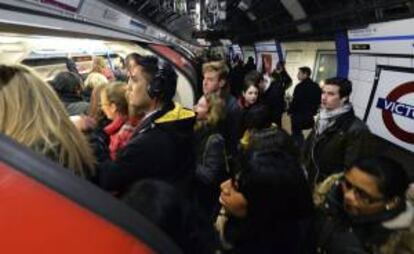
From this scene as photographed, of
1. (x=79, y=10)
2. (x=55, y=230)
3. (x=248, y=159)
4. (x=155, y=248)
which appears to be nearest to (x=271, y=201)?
(x=248, y=159)

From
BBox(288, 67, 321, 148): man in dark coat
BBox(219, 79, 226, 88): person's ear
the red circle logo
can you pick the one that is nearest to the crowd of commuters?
BBox(219, 79, 226, 88): person's ear

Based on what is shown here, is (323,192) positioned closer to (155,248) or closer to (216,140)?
(216,140)

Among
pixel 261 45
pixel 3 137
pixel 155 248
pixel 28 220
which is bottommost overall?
pixel 261 45

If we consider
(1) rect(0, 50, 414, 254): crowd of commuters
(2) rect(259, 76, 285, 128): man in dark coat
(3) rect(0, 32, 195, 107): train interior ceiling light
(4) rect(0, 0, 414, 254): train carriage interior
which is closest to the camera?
(4) rect(0, 0, 414, 254): train carriage interior

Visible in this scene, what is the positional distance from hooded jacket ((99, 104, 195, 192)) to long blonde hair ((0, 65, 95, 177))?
33 cm

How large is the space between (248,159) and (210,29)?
22.6 m

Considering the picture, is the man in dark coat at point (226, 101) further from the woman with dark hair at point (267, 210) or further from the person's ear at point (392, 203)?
the person's ear at point (392, 203)

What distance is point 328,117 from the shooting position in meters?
3.70

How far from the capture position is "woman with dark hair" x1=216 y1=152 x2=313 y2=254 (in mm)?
1962

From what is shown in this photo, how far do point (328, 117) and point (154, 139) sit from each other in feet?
6.40

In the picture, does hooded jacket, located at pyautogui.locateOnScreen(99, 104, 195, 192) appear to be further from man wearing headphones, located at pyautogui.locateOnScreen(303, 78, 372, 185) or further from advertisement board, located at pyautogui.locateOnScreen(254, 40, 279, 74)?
advertisement board, located at pyautogui.locateOnScreen(254, 40, 279, 74)

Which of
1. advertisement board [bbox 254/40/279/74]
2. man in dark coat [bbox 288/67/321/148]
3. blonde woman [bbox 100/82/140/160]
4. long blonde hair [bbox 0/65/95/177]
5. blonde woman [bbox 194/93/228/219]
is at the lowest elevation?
advertisement board [bbox 254/40/279/74]

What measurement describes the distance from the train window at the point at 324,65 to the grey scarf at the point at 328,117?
32.0ft

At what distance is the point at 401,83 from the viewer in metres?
7.46
